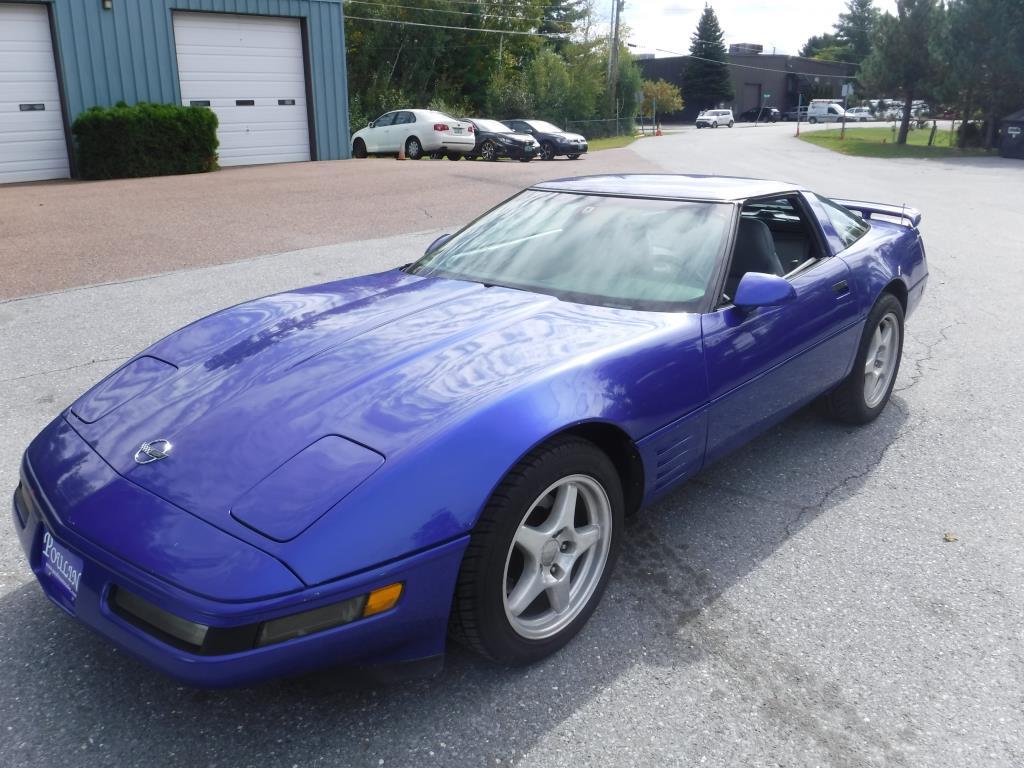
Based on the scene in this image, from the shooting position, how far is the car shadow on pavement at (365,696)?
2.19m

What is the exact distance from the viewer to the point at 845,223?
4430 mm

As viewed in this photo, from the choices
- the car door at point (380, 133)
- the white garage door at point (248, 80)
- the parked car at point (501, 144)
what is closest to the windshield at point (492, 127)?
the parked car at point (501, 144)

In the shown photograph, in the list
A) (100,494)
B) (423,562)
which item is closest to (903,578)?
(423,562)

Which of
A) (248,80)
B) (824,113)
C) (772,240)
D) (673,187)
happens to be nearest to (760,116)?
(824,113)

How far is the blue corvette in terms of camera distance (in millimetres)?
2033

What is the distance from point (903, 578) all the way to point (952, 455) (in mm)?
1323

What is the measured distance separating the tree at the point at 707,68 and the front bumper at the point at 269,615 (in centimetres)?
8329

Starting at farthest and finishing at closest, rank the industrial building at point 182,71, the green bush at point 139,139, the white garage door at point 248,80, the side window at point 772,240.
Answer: the white garage door at point 248,80, the green bush at point 139,139, the industrial building at point 182,71, the side window at point 772,240

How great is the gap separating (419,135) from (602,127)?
76.8 ft

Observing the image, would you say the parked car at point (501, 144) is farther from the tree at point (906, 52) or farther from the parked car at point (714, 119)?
the parked car at point (714, 119)

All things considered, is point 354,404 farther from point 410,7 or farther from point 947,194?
point 410,7

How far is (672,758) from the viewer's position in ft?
7.23

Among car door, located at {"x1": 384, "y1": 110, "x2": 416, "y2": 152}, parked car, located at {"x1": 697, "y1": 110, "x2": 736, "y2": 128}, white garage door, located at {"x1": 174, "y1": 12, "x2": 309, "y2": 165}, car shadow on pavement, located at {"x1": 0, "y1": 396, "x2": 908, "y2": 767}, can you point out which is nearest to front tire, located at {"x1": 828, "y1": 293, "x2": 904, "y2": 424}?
car shadow on pavement, located at {"x1": 0, "y1": 396, "x2": 908, "y2": 767}

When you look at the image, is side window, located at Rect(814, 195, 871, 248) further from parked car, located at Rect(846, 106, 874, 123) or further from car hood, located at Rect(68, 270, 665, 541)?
parked car, located at Rect(846, 106, 874, 123)
